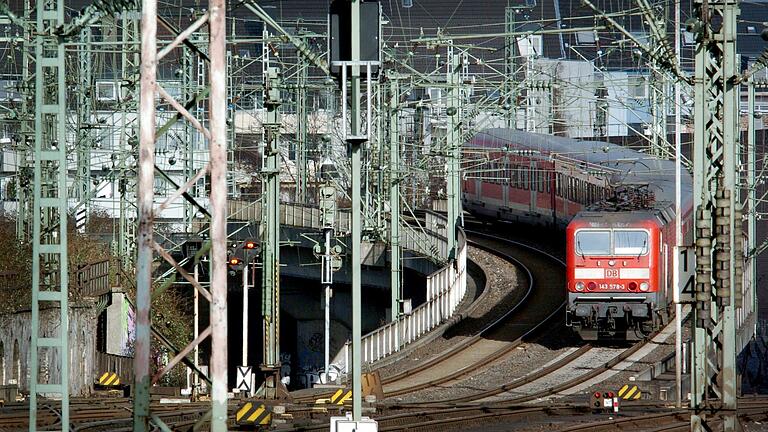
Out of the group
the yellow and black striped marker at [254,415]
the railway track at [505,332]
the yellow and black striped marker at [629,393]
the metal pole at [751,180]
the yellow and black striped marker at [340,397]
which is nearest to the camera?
the yellow and black striped marker at [254,415]

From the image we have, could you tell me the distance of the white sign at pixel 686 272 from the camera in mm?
15039

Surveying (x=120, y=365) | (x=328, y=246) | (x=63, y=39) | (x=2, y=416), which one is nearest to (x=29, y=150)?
(x=120, y=365)

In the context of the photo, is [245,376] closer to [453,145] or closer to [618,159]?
[453,145]

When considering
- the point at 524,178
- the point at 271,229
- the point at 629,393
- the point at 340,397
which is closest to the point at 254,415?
the point at 340,397

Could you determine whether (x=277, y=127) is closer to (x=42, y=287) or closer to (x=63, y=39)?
(x=42, y=287)

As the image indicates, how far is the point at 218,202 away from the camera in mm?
8211

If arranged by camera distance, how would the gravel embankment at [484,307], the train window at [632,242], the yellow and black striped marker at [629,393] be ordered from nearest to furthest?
1. the yellow and black striped marker at [629,393]
2. the train window at [632,242]
3. the gravel embankment at [484,307]

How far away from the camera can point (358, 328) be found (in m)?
11.1

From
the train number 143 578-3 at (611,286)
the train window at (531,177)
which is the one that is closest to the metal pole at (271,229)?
the train number 143 578-3 at (611,286)

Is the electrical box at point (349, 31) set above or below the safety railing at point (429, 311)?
above

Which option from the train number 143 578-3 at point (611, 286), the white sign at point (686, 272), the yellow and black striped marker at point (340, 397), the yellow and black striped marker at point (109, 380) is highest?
the white sign at point (686, 272)

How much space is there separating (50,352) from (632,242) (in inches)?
479

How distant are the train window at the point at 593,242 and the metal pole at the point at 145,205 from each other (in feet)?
73.0

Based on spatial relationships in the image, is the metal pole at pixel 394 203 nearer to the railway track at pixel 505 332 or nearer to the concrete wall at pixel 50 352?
the railway track at pixel 505 332
